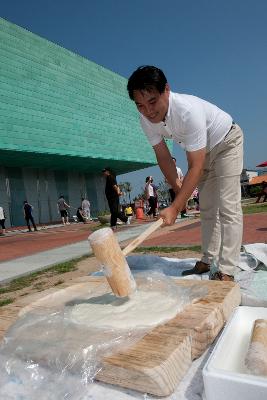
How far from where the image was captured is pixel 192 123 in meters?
2.62

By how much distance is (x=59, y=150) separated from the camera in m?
24.2

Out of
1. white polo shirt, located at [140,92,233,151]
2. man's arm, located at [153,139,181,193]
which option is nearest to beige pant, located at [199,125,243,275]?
white polo shirt, located at [140,92,233,151]

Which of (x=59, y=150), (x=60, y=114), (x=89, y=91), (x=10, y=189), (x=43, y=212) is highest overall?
(x=89, y=91)

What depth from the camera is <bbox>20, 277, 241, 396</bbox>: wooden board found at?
1358mm

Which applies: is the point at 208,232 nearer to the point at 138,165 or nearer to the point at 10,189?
the point at 10,189

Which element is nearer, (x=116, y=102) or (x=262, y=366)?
(x=262, y=366)

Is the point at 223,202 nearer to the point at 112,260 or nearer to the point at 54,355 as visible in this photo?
the point at 112,260

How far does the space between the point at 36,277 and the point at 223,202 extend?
2.86 m

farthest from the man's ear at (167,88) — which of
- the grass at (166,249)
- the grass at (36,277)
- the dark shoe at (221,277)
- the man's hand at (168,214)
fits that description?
the grass at (166,249)

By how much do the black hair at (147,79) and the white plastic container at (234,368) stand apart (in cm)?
148

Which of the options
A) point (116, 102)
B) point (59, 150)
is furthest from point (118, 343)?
point (116, 102)

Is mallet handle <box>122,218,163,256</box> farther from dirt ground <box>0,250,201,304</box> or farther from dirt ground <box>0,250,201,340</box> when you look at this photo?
dirt ground <box>0,250,201,304</box>

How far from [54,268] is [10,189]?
805 inches

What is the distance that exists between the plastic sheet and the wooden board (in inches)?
2.8
